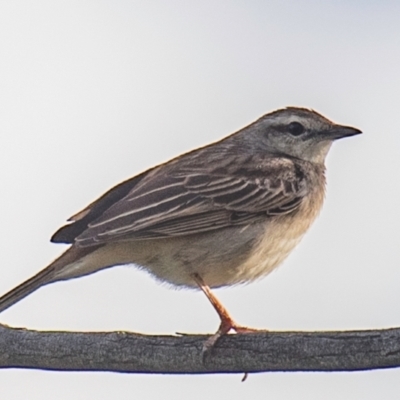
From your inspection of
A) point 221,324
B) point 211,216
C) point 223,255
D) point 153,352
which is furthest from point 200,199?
point 153,352

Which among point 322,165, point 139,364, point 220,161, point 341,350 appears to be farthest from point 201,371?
point 322,165

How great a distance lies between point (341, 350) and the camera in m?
6.69

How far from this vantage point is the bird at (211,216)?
28.8 feet

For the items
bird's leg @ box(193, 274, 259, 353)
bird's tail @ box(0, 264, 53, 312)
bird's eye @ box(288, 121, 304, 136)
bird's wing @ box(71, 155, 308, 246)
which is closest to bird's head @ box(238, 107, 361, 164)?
bird's eye @ box(288, 121, 304, 136)

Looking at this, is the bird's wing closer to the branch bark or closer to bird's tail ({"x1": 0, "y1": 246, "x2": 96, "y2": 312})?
bird's tail ({"x1": 0, "y1": 246, "x2": 96, "y2": 312})

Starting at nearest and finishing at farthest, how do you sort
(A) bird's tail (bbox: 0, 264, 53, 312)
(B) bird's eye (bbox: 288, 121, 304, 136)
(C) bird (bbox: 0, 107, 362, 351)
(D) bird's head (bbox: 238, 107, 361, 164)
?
(A) bird's tail (bbox: 0, 264, 53, 312), (C) bird (bbox: 0, 107, 362, 351), (D) bird's head (bbox: 238, 107, 361, 164), (B) bird's eye (bbox: 288, 121, 304, 136)

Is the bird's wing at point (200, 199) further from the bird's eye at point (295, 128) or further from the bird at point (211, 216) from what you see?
the bird's eye at point (295, 128)

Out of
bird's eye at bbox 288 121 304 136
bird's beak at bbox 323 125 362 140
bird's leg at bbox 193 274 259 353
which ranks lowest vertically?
bird's leg at bbox 193 274 259 353

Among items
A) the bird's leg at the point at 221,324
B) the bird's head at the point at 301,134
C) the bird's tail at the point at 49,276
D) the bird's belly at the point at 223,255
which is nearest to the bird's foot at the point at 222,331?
the bird's leg at the point at 221,324

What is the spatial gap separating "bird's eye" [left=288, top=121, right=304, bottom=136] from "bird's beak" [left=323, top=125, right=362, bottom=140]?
29 centimetres

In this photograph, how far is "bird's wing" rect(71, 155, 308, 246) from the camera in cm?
889

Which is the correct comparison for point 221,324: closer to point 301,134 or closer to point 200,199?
point 200,199

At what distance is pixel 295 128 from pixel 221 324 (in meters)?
3.34

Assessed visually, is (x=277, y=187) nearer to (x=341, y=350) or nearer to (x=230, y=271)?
(x=230, y=271)
